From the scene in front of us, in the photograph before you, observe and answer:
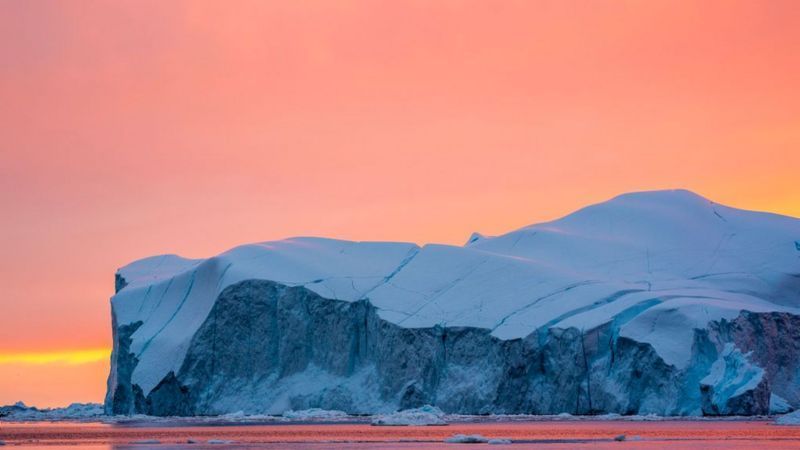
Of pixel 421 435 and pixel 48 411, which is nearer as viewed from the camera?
pixel 421 435

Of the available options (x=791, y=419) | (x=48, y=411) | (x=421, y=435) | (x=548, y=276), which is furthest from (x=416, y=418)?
(x=48, y=411)

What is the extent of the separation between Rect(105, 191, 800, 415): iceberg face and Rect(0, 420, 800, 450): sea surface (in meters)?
3.61

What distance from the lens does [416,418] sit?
3809cm

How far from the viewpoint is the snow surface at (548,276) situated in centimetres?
4250

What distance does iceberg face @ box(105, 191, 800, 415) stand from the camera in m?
39.8

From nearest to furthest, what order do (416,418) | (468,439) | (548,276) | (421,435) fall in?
(468,439), (421,435), (416,418), (548,276)

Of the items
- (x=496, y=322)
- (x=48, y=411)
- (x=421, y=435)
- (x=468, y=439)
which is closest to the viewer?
(x=468, y=439)

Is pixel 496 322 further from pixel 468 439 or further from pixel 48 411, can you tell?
pixel 48 411


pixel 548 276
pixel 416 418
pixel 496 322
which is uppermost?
pixel 548 276

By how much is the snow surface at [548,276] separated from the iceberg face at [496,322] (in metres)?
0.09

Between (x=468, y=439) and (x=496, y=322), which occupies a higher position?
(x=496, y=322)

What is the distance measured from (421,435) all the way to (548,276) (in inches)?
604

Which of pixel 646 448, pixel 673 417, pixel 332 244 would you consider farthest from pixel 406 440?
pixel 332 244

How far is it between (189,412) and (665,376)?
16.8 m
